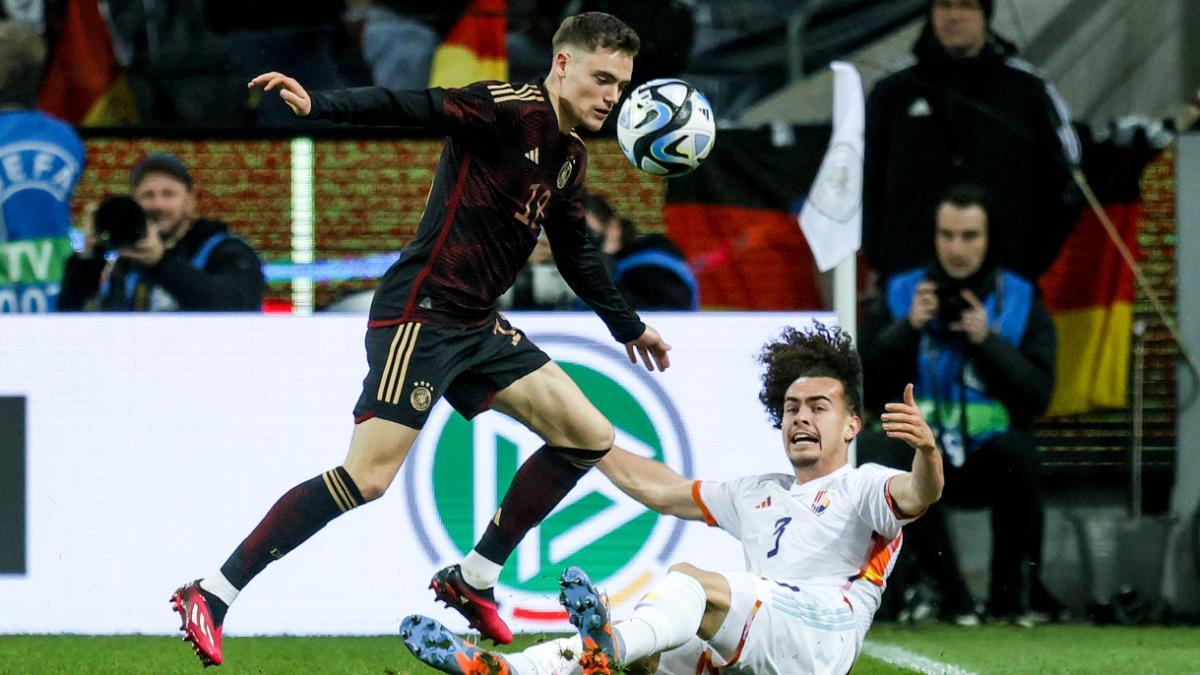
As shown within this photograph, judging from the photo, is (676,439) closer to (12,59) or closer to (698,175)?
(698,175)

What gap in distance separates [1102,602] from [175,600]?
435 cm

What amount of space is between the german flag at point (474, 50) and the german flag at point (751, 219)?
3.49 ft

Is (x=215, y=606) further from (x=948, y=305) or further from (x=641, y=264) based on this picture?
(x=948, y=305)

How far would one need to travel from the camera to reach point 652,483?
5953 millimetres

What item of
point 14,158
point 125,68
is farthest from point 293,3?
point 14,158

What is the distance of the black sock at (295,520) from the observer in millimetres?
5625

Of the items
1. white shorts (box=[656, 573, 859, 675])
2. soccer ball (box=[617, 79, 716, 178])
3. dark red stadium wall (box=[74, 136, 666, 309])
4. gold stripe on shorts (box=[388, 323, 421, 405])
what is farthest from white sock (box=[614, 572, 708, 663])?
dark red stadium wall (box=[74, 136, 666, 309])

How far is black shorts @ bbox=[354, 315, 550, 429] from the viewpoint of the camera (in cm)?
564

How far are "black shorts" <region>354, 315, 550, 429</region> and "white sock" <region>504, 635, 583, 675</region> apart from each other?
907 mm

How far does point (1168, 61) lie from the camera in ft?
30.0

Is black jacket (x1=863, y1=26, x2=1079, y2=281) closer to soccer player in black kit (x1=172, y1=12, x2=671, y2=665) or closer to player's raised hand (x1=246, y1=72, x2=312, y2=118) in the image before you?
soccer player in black kit (x1=172, y1=12, x2=671, y2=665)

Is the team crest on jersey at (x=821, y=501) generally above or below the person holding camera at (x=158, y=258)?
below

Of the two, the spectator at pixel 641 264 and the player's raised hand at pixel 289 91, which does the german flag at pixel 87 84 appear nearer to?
the spectator at pixel 641 264

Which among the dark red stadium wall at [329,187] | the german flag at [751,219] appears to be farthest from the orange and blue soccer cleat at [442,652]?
the dark red stadium wall at [329,187]
